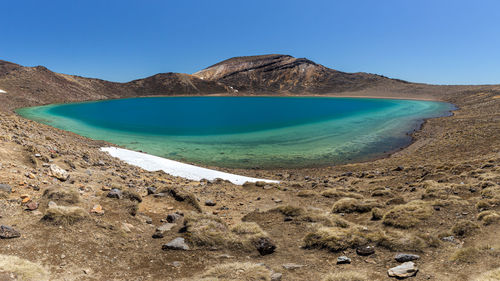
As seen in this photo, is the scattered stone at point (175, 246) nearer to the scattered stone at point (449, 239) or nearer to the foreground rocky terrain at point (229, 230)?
the foreground rocky terrain at point (229, 230)

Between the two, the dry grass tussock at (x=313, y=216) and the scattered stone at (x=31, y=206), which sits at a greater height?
the scattered stone at (x=31, y=206)

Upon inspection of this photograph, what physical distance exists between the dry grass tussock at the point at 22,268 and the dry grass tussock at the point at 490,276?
26.0ft

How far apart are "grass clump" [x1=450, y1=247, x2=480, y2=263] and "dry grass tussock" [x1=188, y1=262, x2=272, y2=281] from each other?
4.10 m

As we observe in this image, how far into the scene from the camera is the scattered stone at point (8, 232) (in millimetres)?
5840

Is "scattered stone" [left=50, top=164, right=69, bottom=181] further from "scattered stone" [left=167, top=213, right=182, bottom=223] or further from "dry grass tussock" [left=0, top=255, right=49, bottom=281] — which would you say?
"dry grass tussock" [left=0, top=255, right=49, bottom=281]

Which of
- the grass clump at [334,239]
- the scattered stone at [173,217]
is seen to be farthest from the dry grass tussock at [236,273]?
the scattered stone at [173,217]

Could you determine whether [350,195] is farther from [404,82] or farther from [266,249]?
[404,82]

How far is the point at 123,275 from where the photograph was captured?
18.3ft

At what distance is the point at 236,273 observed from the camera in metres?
5.61

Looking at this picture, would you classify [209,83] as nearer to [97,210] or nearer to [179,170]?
[179,170]

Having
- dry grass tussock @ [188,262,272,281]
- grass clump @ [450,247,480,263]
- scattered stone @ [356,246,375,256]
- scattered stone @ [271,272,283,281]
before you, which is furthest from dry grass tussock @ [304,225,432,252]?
dry grass tussock @ [188,262,272,281]

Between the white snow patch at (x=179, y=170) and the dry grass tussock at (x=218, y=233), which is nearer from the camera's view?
the dry grass tussock at (x=218, y=233)

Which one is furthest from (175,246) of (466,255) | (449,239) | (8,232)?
(449,239)

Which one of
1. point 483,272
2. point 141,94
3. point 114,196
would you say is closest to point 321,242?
point 483,272
